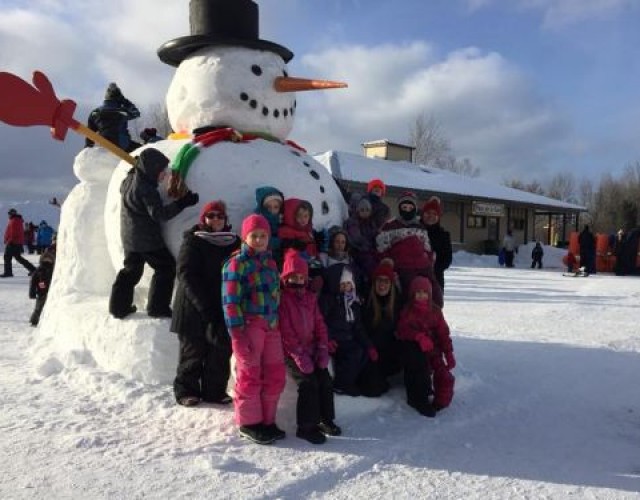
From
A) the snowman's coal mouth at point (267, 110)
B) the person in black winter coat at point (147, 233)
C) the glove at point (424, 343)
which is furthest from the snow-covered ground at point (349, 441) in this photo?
the snowman's coal mouth at point (267, 110)

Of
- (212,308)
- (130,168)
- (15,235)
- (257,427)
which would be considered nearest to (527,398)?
(257,427)

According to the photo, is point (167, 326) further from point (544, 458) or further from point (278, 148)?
point (544, 458)

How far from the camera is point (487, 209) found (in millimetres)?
23031

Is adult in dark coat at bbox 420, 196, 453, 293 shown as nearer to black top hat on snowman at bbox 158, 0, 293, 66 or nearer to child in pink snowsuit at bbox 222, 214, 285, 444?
black top hat on snowman at bbox 158, 0, 293, 66

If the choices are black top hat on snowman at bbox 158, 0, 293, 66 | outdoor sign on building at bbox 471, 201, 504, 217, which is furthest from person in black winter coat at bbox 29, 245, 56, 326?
outdoor sign on building at bbox 471, 201, 504, 217

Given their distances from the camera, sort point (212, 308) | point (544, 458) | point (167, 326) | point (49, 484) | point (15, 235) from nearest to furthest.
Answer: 1. point (49, 484)
2. point (544, 458)
3. point (212, 308)
4. point (167, 326)
5. point (15, 235)

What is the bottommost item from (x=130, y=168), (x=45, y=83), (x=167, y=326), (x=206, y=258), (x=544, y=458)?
(x=544, y=458)

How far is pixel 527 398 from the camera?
437cm

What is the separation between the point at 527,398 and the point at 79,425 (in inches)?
121

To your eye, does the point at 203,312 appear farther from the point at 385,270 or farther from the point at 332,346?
the point at 385,270

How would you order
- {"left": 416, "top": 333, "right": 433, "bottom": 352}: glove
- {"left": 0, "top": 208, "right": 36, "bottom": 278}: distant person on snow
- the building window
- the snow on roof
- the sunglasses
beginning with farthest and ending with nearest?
1. the building window
2. the snow on roof
3. {"left": 0, "top": 208, "right": 36, "bottom": 278}: distant person on snow
4. {"left": 416, "top": 333, "right": 433, "bottom": 352}: glove
5. the sunglasses

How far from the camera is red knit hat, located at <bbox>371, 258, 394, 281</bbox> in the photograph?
412cm

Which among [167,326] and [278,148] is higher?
[278,148]

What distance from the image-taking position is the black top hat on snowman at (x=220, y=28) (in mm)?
4531
